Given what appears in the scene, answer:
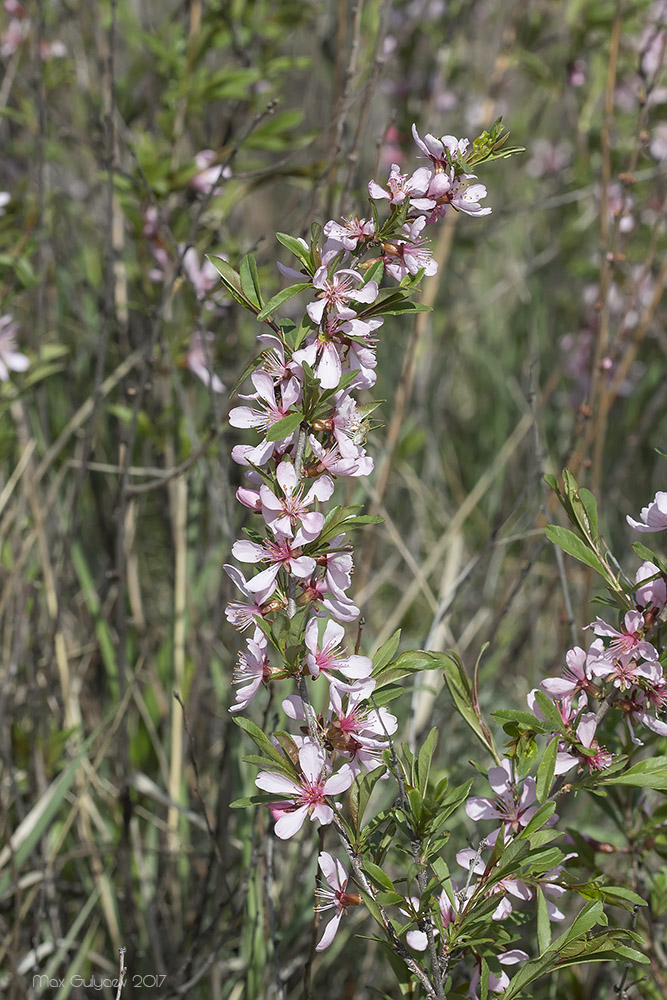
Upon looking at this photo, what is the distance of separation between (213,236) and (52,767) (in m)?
1.06

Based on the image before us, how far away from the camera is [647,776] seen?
0.85 metres

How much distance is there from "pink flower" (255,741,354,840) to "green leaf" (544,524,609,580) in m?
0.31

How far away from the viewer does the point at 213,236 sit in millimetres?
1779

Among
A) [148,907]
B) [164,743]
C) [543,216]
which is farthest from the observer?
[543,216]

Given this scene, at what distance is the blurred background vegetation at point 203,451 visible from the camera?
1.44m

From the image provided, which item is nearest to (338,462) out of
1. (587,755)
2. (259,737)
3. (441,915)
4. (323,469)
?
(323,469)

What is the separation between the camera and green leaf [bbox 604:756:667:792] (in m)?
0.83

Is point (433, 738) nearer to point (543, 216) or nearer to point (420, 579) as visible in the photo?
point (420, 579)

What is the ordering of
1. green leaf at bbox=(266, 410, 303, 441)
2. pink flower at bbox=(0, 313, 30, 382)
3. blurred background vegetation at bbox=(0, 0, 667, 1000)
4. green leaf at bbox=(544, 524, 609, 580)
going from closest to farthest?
green leaf at bbox=(266, 410, 303, 441)
green leaf at bbox=(544, 524, 609, 580)
blurred background vegetation at bbox=(0, 0, 667, 1000)
pink flower at bbox=(0, 313, 30, 382)

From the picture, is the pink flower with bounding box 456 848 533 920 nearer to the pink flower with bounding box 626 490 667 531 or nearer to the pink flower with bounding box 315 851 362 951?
the pink flower with bounding box 315 851 362 951

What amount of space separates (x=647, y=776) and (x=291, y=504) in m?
0.43

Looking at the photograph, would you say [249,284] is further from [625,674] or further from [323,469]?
[625,674]

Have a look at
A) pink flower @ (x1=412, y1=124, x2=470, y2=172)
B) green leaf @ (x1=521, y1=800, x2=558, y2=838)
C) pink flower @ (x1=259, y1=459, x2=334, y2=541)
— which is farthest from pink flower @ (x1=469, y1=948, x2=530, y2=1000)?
pink flower @ (x1=412, y1=124, x2=470, y2=172)

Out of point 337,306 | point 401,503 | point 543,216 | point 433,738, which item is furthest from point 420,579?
point 543,216
